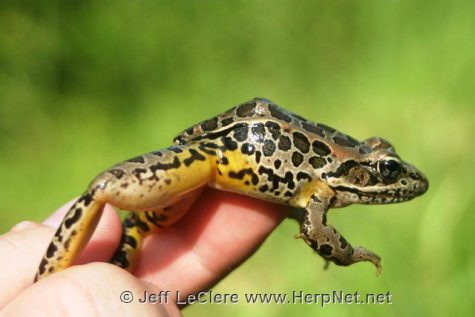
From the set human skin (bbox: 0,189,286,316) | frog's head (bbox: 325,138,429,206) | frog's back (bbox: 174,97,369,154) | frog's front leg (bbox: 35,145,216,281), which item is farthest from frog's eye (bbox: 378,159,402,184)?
frog's front leg (bbox: 35,145,216,281)

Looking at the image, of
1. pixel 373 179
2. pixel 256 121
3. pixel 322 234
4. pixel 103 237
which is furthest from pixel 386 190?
pixel 103 237

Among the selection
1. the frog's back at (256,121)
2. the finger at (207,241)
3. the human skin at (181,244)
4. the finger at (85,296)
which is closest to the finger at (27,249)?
the human skin at (181,244)

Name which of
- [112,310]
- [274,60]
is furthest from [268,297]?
[274,60]

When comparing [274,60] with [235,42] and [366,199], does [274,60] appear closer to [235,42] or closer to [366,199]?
[235,42]

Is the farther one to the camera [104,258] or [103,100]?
[103,100]

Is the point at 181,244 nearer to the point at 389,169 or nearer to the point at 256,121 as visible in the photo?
the point at 256,121

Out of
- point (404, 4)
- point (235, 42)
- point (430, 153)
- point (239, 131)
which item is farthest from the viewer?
point (235, 42)
